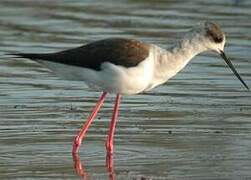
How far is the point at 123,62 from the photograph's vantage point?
10.3 metres

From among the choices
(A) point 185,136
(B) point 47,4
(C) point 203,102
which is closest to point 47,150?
(A) point 185,136

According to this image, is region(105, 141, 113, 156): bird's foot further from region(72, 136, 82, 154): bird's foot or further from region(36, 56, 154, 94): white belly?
region(36, 56, 154, 94): white belly

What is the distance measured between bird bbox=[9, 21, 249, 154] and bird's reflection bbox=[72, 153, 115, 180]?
21 cm

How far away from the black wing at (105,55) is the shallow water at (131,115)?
831 mm

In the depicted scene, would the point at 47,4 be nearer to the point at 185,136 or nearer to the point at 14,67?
the point at 14,67

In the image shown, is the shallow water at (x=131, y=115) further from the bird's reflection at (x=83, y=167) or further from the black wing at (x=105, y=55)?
the black wing at (x=105, y=55)

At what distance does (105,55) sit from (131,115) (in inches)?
62.2

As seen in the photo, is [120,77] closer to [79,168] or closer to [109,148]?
[109,148]

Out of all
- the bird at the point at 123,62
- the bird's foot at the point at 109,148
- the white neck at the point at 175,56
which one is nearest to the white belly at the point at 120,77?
the bird at the point at 123,62

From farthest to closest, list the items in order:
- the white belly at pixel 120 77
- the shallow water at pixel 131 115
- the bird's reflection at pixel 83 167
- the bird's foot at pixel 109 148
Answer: the bird's foot at pixel 109 148 → the white belly at pixel 120 77 → the shallow water at pixel 131 115 → the bird's reflection at pixel 83 167

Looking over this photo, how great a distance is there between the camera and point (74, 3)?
20.5 metres

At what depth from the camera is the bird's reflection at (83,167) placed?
9.41m

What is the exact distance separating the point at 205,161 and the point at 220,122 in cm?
167

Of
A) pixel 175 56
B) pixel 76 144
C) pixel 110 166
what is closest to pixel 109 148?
pixel 76 144
